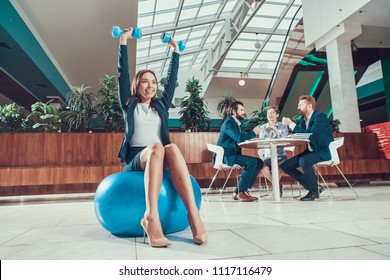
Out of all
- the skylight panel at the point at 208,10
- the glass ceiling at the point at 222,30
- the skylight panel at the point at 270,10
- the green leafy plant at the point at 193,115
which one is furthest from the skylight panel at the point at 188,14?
the green leafy plant at the point at 193,115

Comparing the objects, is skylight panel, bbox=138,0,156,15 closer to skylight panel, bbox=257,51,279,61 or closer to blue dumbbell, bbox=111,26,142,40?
skylight panel, bbox=257,51,279,61

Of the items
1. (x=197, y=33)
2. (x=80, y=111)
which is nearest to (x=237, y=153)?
(x=80, y=111)

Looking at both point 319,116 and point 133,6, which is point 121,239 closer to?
point 319,116

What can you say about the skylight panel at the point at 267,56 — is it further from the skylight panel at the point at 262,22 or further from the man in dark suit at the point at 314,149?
the man in dark suit at the point at 314,149

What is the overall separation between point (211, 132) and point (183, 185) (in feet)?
13.2

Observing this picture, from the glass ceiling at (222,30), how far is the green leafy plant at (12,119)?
21.0 feet

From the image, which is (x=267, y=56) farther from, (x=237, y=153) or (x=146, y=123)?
(x=146, y=123)

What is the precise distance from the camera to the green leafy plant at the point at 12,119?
185 inches

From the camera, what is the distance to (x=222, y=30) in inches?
497

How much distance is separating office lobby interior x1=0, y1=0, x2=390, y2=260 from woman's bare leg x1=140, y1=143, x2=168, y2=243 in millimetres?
93

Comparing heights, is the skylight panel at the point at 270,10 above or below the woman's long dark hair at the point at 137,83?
above

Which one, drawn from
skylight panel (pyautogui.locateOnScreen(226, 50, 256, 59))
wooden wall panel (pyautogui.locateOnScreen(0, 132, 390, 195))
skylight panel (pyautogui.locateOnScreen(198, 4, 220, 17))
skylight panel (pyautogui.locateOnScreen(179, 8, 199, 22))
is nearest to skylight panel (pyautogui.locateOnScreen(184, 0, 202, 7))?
skylight panel (pyautogui.locateOnScreen(179, 8, 199, 22))
